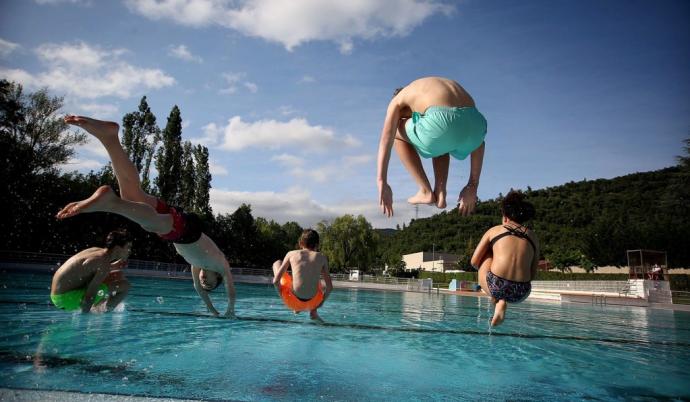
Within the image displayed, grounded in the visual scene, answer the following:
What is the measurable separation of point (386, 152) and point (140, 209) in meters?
2.56

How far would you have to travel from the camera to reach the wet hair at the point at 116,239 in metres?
6.41

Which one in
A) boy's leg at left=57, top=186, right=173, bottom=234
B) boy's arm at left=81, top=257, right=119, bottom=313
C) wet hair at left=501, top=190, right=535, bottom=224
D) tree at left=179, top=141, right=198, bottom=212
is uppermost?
tree at left=179, top=141, right=198, bottom=212

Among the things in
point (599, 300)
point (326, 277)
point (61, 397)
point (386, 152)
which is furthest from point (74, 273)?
point (599, 300)

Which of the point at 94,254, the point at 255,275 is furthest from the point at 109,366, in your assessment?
the point at 255,275

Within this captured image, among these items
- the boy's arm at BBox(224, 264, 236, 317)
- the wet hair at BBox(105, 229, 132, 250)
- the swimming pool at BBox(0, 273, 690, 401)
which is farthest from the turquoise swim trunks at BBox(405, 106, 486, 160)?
the wet hair at BBox(105, 229, 132, 250)

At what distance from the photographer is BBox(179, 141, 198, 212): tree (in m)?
37.5

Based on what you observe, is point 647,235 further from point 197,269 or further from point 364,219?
point 197,269

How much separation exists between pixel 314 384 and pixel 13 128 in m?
A: 29.7

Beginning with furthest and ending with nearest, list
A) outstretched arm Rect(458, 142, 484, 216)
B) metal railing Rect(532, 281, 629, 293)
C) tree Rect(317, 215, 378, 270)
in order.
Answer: tree Rect(317, 215, 378, 270) < metal railing Rect(532, 281, 629, 293) < outstretched arm Rect(458, 142, 484, 216)

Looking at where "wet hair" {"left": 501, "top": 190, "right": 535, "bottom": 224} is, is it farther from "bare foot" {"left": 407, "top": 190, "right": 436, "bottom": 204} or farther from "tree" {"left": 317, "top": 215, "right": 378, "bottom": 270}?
"tree" {"left": 317, "top": 215, "right": 378, "bottom": 270}

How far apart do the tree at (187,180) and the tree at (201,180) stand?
37cm

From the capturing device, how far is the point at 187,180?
37938 millimetres

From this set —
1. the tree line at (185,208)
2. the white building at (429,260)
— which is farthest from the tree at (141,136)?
the white building at (429,260)

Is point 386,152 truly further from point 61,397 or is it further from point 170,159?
point 170,159
